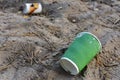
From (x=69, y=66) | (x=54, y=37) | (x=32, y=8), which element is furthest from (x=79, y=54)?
(x=32, y=8)

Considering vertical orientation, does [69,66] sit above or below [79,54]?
below

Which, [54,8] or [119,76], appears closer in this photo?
[119,76]

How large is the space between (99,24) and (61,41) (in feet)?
2.02

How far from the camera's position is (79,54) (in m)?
2.55

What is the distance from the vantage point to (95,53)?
8.94ft

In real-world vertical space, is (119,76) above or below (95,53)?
below

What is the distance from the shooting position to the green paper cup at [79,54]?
253 cm

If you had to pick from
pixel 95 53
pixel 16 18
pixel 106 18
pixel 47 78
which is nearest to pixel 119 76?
pixel 95 53

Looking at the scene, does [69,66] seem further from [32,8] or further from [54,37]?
[32,8]

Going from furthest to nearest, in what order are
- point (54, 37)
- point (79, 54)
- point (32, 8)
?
point (32, 8)
point (54, 37)
point (79, 54)

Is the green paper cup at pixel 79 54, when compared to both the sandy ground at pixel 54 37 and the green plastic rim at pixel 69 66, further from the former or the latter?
A: the sandy ground at pixel 54 37

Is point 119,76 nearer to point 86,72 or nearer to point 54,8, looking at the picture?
point 86,72

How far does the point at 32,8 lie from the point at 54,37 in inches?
25.2

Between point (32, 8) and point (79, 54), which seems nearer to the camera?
point (79, 54)
